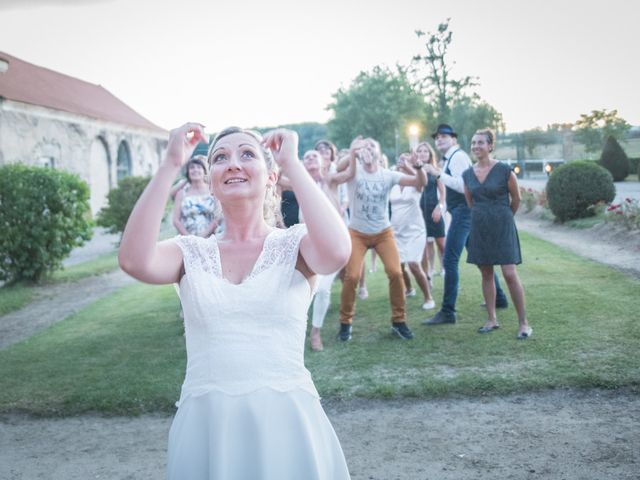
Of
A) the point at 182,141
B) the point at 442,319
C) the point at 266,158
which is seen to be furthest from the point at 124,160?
the point at 182,141

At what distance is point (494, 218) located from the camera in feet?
21.2

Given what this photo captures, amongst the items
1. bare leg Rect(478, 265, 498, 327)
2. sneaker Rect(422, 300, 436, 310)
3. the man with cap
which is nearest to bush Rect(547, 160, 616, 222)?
sneaker Rect(422, 300, 436, 310)

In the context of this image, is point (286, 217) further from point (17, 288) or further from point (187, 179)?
point (17, 288)

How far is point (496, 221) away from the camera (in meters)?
6.44

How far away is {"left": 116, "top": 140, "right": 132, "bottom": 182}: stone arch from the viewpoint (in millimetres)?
32719

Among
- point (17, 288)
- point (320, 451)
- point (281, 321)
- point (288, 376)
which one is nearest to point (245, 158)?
point (281, 321)

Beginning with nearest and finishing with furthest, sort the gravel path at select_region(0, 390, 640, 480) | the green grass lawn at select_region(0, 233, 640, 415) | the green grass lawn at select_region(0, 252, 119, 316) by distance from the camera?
the gravel path at select_region(0, 390, 640, 480) → the green grass lawn at select_region(0, 233, 640, 415) → the green grass lawn at select_region(0, 252, 119, 316)

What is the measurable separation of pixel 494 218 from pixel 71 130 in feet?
79.1

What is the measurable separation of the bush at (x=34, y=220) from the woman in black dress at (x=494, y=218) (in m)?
8.63

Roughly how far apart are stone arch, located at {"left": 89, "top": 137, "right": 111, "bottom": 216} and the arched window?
231 cm

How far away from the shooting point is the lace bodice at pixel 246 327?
6.43 feet

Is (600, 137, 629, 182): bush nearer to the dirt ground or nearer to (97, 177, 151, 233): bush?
(97, 177, 151, 233): bush

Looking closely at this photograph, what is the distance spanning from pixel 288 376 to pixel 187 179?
6.38 metres

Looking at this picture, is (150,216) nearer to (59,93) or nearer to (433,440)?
(433,440)
